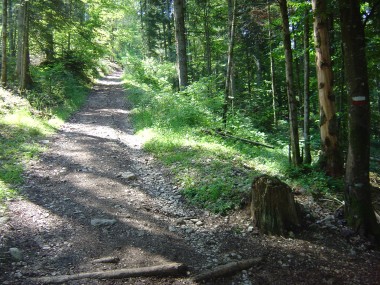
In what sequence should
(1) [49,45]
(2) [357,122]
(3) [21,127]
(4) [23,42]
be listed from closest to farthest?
(2) [357,122], (3) [21,127], (4) [23,42], (1) [49,45]

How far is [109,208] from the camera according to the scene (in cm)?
613

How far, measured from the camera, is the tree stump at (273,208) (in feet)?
17.6

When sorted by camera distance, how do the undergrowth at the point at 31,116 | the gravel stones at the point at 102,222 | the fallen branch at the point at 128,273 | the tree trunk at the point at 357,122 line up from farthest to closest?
the undergrowth at the point at 31,116
the gravel stones at the point at 102,222
the tree trunk at the point at 357,122
the fallen branch at the point at 128,273

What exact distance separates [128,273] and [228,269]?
135 centimetres

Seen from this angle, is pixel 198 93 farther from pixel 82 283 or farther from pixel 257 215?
pixel 82 283

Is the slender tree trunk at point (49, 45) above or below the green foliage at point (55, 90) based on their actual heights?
above

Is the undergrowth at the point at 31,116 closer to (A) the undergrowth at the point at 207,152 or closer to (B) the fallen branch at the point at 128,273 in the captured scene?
(B) the fallen branch at the point at 128,273

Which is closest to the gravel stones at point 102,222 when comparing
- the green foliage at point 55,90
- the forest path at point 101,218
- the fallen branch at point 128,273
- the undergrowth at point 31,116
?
the forest path at point 101,218

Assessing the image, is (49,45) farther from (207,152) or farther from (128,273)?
(128,273)

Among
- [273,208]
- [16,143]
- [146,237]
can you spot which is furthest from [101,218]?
[16,143]

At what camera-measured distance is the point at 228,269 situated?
14.4 feet

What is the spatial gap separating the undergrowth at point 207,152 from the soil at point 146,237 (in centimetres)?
47

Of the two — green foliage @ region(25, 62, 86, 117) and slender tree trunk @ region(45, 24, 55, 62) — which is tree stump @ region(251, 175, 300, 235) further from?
slender tree trunk @ region(45, 24, 55, 62)

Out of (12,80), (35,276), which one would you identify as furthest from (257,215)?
(12,80)
